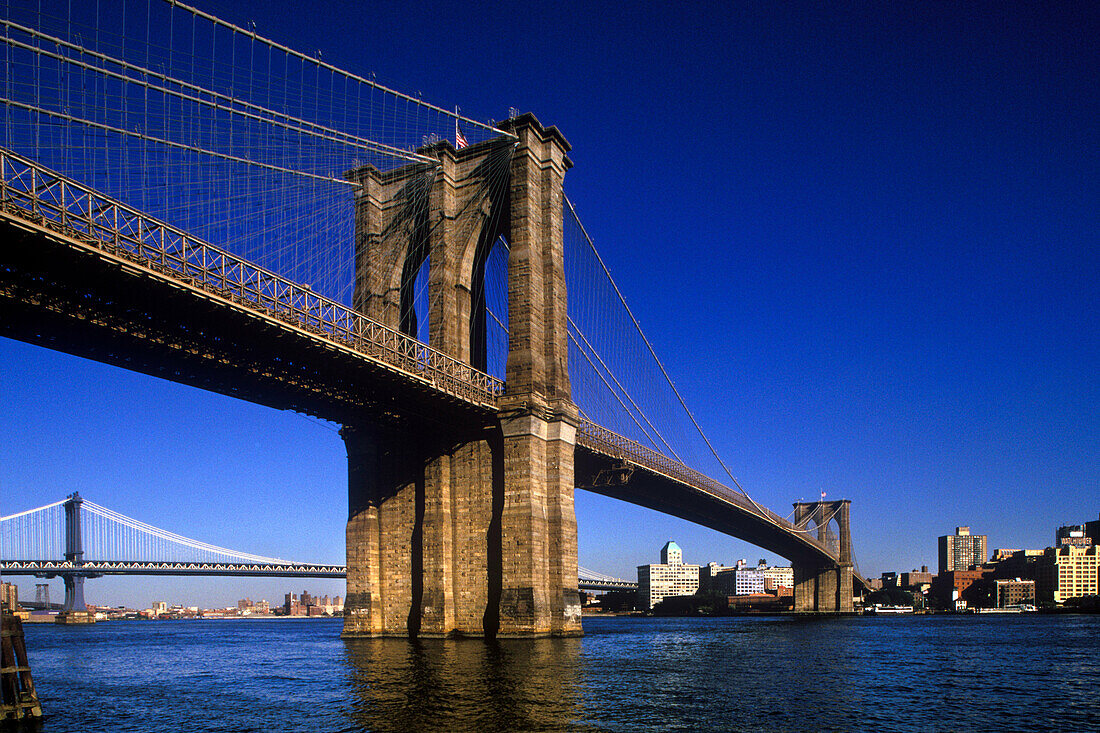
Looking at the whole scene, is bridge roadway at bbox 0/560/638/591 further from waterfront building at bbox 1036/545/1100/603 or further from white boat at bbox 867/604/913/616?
waterfront building at bbox 1036/545/1100/603

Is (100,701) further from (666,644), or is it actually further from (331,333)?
(666,644)

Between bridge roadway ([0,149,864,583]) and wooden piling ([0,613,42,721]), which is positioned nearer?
wooden piling ([0,613,42,721])

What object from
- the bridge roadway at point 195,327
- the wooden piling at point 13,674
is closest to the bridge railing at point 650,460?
the bridge roadway at point 195,327

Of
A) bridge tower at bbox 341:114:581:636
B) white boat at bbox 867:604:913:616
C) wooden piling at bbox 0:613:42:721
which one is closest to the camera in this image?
wooden piling at bbox 0:613:42:721

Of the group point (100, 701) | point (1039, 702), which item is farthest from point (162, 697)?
point (1039, 702)

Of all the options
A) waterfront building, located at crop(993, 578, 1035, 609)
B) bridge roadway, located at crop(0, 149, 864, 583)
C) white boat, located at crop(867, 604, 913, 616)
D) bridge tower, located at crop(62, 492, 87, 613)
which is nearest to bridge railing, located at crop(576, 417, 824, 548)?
bridge roadway, located at crop(0, 149, 864, 583)

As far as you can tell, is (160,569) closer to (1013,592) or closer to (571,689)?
(571,689)
